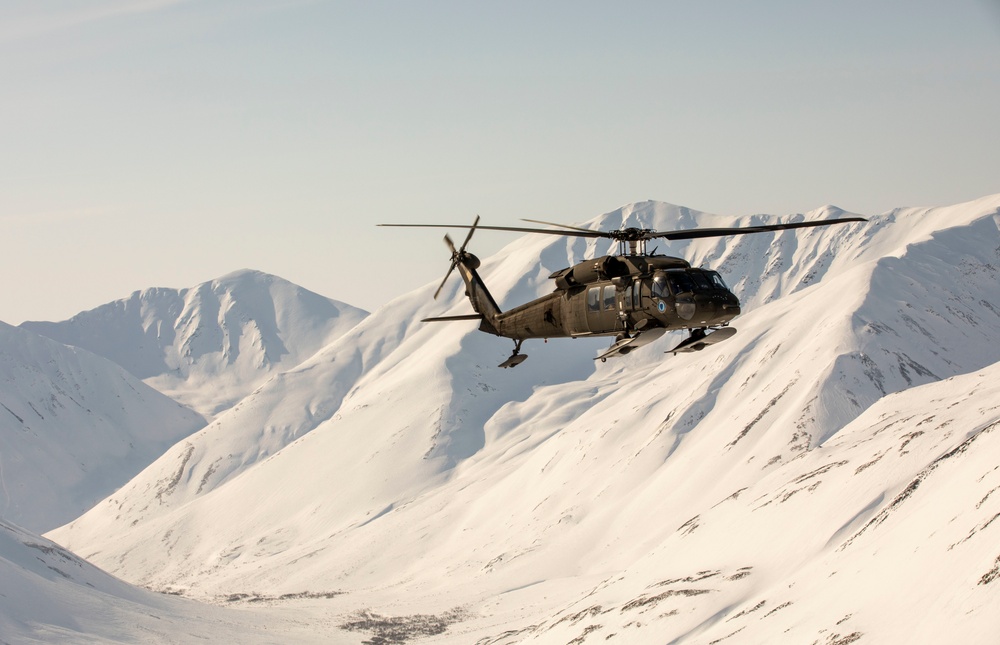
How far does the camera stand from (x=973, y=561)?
55.9m

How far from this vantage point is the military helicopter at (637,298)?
111ft

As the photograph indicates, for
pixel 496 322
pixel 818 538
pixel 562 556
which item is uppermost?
pixel 496 322

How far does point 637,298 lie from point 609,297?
1.52 meters

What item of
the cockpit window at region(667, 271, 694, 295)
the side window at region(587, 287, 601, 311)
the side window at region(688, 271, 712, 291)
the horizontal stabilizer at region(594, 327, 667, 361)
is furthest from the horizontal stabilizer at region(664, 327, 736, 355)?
the side window at region(587, 287, 601, 311)

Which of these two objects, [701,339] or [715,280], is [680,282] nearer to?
[715,280]

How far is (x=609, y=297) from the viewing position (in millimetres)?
36906

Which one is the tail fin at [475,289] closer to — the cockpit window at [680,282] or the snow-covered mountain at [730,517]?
the cockpit window at [680,282]

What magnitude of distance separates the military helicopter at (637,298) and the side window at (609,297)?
35 millimetres

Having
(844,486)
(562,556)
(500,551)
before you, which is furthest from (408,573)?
(844,486)

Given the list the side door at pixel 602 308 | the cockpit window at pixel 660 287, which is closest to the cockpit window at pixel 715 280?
the cockpit window at pixel 660 287

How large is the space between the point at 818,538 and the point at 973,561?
24019 millimetres

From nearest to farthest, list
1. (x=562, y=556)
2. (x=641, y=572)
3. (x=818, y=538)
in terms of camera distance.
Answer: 1. (x=818, y=538)
2. (x=641, y=572)
3. (x=562, y=556)

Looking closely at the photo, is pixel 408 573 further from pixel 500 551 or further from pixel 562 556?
pixel 562 556

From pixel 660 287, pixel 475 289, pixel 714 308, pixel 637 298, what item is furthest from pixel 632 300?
pixel 475 289
